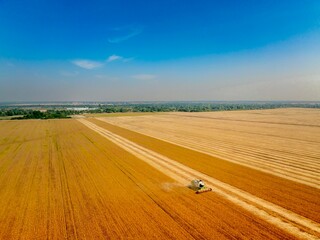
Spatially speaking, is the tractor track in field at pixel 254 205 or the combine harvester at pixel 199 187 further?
the combine harvester at pixel 199 187

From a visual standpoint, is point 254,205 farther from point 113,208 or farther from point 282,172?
point 113,208

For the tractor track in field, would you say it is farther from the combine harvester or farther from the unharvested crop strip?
the unharvested crop strip

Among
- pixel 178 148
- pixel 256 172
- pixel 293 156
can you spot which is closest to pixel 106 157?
pixel 178 148

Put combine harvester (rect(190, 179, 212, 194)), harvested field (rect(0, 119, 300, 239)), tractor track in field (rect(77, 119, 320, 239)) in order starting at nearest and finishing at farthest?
1. harvested field (rect(0, 119, 300, 239))
2. tractor track in field (rect(77, 119, 320, 239))
3. combine harvester (rect(190, 179, 212, 194))

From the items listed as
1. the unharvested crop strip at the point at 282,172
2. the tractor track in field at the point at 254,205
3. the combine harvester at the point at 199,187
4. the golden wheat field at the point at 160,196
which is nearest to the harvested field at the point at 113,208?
the golden wheat field at the point at 160,196

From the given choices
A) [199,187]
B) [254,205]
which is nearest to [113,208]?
[199,187]

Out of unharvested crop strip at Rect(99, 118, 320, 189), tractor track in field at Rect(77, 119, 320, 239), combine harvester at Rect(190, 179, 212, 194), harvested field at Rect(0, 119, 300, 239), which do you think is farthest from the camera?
unharvested crop strip at Rect(99, 118, 320, 189)

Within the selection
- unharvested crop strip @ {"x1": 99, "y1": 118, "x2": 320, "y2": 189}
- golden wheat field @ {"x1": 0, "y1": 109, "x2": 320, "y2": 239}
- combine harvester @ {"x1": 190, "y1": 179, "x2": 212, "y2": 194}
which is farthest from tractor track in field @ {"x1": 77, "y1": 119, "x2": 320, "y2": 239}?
unharvested crop strip @ {"x1": 99, "y1": 118, "x2": 320, "y2": 189}

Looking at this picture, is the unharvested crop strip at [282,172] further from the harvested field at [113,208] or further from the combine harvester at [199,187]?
the combine harvester at [199,187]
